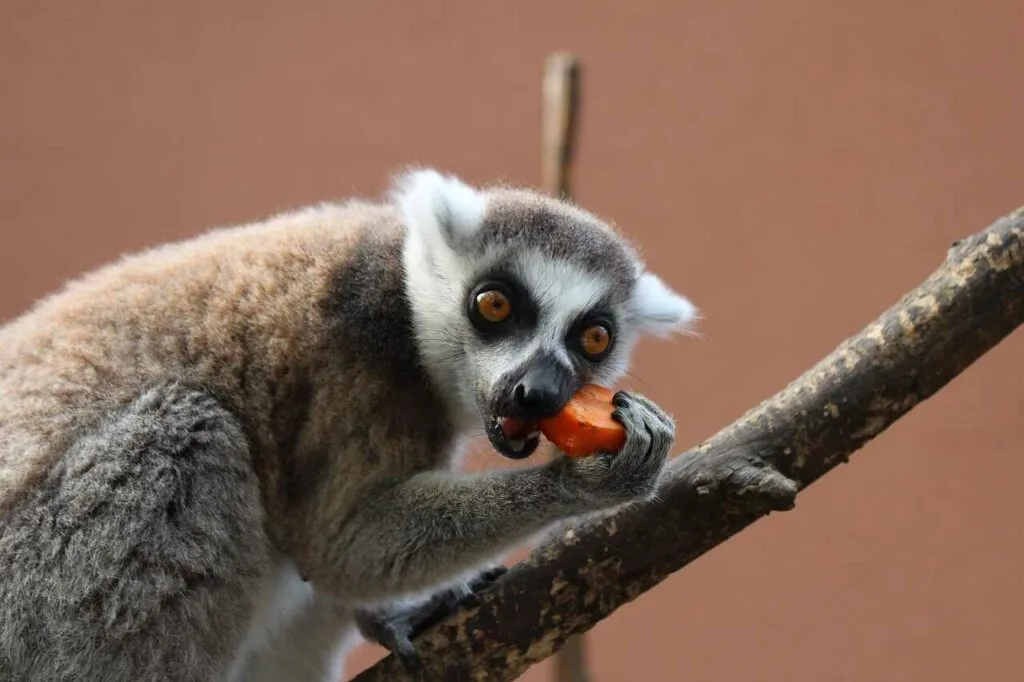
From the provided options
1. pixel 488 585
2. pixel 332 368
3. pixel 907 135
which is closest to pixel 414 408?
pixel 332 368

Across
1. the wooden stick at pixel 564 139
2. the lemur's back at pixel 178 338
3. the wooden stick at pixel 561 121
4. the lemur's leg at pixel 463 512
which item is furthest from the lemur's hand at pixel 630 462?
the wooden stick at pixel 561 121

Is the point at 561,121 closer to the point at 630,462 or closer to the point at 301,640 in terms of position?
the point at 630,462

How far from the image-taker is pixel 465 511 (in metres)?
2.12

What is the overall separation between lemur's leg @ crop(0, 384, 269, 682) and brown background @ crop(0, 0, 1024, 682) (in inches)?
72.9

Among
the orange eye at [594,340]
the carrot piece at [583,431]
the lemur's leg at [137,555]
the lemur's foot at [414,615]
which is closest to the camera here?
the lemur's leg at [137,555]

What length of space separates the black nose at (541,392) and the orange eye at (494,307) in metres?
0.20

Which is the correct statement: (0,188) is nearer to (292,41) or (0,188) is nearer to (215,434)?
(292,41)

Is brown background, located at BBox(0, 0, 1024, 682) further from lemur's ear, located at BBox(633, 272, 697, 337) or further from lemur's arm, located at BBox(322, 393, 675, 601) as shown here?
lemur's arm, located at BBox(322, 393, 675, 601)

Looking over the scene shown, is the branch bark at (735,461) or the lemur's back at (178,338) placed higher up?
the lemur's back at (178,338)

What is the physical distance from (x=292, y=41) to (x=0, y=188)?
1298mm

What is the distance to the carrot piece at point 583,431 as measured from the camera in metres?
2.04

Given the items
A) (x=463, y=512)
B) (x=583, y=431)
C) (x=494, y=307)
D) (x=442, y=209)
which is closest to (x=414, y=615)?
(x=463, y=512)

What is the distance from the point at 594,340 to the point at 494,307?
0.84 ft

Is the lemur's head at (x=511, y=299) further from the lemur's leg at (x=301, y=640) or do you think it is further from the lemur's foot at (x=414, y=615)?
the lemur's leg at (x=301, y=640)
